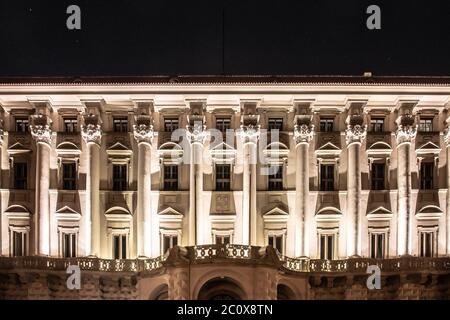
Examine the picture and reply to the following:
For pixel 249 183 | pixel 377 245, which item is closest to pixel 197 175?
pixel 249 183

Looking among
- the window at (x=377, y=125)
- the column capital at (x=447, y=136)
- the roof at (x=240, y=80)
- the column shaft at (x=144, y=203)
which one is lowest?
the column shaft at (x=144, y=203)

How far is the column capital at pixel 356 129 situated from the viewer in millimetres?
37812

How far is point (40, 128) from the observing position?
37.9 meters

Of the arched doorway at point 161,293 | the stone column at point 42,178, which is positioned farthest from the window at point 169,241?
the stone column at point 42,178

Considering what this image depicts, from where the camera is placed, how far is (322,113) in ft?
127

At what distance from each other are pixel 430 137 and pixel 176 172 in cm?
1556

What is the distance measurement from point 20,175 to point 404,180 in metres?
23.2

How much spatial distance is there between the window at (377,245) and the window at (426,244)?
225cm

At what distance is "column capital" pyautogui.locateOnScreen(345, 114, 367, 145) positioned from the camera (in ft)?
124

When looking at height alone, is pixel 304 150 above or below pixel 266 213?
above

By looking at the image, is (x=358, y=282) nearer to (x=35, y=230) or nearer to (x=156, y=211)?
(x=156, y=211)

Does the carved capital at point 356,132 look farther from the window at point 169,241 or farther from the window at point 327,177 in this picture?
the window at point 169,241

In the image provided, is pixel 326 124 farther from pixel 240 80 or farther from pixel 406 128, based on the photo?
pixel 240 80

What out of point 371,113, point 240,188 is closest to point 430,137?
point 371,113
